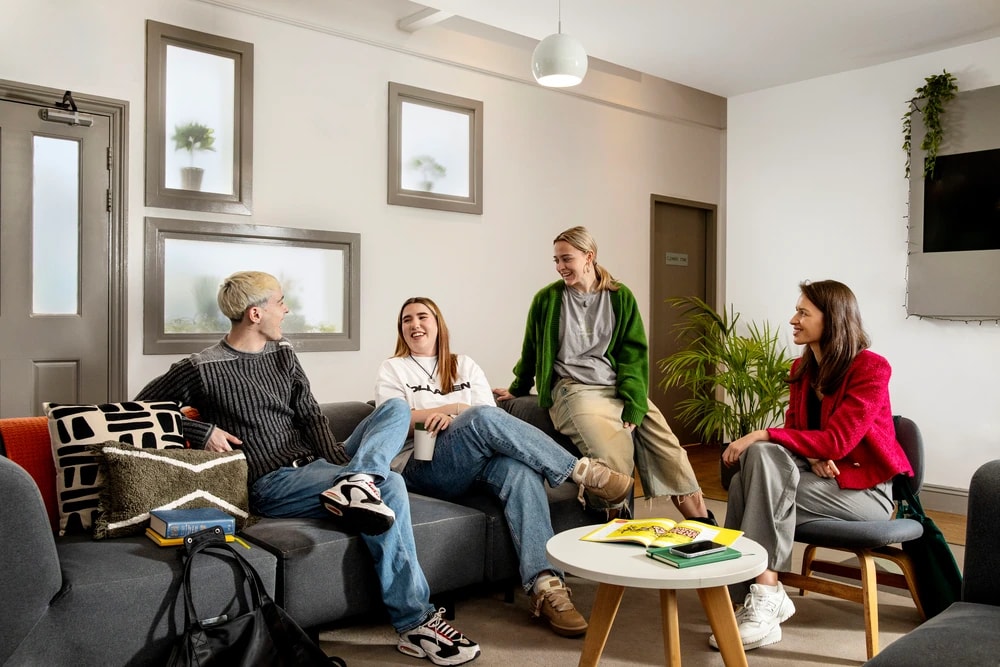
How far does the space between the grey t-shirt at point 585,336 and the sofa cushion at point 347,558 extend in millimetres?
872

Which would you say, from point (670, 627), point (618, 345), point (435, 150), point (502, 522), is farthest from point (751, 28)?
point (670, 627)

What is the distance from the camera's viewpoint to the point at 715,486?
5.35 m

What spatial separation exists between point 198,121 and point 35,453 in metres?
2.19

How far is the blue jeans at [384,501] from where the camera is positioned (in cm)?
256

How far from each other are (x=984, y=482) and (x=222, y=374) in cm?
221

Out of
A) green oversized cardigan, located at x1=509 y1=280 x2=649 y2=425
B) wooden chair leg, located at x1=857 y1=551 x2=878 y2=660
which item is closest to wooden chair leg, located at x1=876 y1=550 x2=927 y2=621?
wooden chair leg, located at x1=857 y1=551 x2=878 y2=660

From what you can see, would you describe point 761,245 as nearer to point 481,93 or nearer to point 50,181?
point 481,93

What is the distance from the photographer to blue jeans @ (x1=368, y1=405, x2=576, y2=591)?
291 cm

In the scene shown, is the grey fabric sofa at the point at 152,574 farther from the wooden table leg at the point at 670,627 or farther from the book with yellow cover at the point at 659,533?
the wooden table leg at the point at 670,627

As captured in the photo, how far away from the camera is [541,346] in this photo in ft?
11.9

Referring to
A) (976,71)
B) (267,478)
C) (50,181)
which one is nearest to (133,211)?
(50,181)

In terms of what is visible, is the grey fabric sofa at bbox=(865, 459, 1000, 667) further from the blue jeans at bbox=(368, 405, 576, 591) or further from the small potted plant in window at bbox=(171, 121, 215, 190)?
the small potted plant in window at bbox=(171, 121, 215, 190)

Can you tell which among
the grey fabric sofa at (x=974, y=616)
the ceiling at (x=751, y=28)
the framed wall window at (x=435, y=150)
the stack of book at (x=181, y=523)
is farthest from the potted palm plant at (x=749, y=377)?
the stack of book at (x=181, y=523)

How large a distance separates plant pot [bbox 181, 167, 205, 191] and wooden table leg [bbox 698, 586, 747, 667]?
317cm
